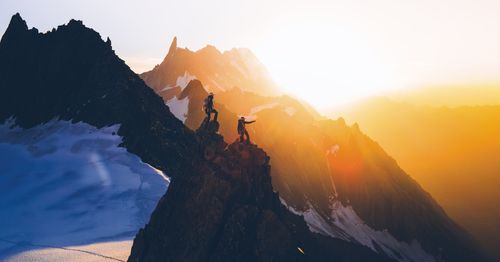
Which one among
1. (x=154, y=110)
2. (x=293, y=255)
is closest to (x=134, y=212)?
(x=293, y=255)

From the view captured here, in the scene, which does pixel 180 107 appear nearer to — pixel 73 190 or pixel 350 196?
pixel 350 196

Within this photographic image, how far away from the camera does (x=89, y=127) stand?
2916 inches

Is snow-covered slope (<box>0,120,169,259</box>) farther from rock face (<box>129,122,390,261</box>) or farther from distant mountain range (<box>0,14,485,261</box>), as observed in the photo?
rock face (<box>129,122,390,261</box>)

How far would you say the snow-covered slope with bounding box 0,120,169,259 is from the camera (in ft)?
130

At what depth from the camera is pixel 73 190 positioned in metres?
50.9

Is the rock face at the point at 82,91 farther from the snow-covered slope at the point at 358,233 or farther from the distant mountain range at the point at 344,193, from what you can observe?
the snow-covered slope at the point at 358,233

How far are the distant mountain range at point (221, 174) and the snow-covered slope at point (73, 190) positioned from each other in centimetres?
503

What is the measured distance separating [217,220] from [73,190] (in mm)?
31098

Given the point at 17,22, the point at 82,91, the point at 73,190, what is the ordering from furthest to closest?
1. the point at 17,22
2. the point at 82,91
3. the point at 73,190

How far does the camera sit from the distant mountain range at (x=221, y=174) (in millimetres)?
26141

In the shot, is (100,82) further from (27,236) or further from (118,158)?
(27,236)

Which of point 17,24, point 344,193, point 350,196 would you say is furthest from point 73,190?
point 350,196

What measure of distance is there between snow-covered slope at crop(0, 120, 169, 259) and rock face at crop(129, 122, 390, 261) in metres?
13.4

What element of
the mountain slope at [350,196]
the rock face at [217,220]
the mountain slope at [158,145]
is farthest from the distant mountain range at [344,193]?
the rock face at [217,220]
